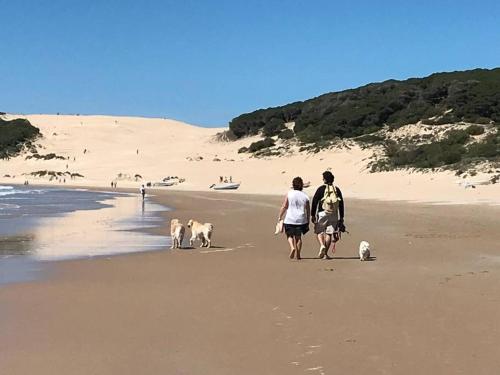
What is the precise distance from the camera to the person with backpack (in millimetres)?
10125

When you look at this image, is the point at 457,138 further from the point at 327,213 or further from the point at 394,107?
the point at 327,213

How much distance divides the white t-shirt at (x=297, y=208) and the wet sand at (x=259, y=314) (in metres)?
0.61

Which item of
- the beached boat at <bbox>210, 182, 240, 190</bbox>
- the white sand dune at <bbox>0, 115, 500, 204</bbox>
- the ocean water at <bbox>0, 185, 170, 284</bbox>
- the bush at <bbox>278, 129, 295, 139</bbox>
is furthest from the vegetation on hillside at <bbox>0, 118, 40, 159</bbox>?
the ocean water at <bbox>0, 185, 170, 284</bbox>

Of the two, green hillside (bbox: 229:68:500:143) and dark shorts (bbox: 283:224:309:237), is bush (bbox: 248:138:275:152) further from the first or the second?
dark shorts (bbox: 283:224:309:237)

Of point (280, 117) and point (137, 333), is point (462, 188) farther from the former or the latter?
point (280, 117)

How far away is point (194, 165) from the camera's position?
5178cm

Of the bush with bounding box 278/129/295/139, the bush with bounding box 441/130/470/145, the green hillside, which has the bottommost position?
the bush with bounding box 441/130/470/145

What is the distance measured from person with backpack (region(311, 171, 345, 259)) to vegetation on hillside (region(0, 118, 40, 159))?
64.1 meters

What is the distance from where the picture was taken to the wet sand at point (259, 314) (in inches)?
181

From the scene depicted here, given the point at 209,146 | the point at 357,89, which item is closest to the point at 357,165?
the point at 357,89

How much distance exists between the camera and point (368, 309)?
6.20 meters

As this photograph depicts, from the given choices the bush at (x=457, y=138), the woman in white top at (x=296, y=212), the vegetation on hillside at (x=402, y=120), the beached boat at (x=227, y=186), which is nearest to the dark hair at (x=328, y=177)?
the woman in white top at (x=296, y=212)

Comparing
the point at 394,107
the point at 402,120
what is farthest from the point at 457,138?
the point at 394,107

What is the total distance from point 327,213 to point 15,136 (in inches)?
2749
